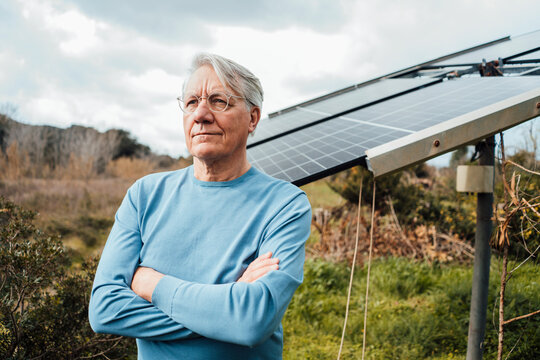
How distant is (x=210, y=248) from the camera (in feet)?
5.46

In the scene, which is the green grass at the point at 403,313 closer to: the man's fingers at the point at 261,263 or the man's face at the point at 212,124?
the man's fingers at the point at 261,263

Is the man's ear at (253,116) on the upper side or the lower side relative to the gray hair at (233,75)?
lower

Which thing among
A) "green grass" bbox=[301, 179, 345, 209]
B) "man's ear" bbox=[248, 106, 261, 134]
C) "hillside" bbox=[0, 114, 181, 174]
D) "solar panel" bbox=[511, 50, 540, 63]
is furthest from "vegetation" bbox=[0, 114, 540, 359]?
"hillside" bbox=[0, 114, 181, 174]

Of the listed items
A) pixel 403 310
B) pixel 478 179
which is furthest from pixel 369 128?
pixel 403 310

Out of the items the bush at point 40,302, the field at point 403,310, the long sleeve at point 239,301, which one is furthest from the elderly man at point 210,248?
the field at point 403,310

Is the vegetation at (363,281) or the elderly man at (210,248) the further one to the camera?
the vegetation at (363,281)

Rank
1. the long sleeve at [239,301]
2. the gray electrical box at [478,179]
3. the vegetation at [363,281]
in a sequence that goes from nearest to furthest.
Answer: the long sleeve at [239,301], the vegetation at [363,281], the gray electrical box at [478,179]

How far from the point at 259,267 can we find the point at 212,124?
67 centimetres

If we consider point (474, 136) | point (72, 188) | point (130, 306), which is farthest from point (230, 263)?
point (72, 188)

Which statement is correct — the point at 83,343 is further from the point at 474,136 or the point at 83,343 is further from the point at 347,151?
the point at 474,136

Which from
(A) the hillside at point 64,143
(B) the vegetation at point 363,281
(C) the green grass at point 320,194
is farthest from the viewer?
(A) the hillside at point 64,143

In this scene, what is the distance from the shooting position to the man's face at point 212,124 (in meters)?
1.71

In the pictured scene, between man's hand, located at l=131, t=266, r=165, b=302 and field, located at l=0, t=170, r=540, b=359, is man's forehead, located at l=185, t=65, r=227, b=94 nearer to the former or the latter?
man's hand, located at l=131, t=266, r=165, b=302

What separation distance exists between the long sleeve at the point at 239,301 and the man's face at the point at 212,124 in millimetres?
472
